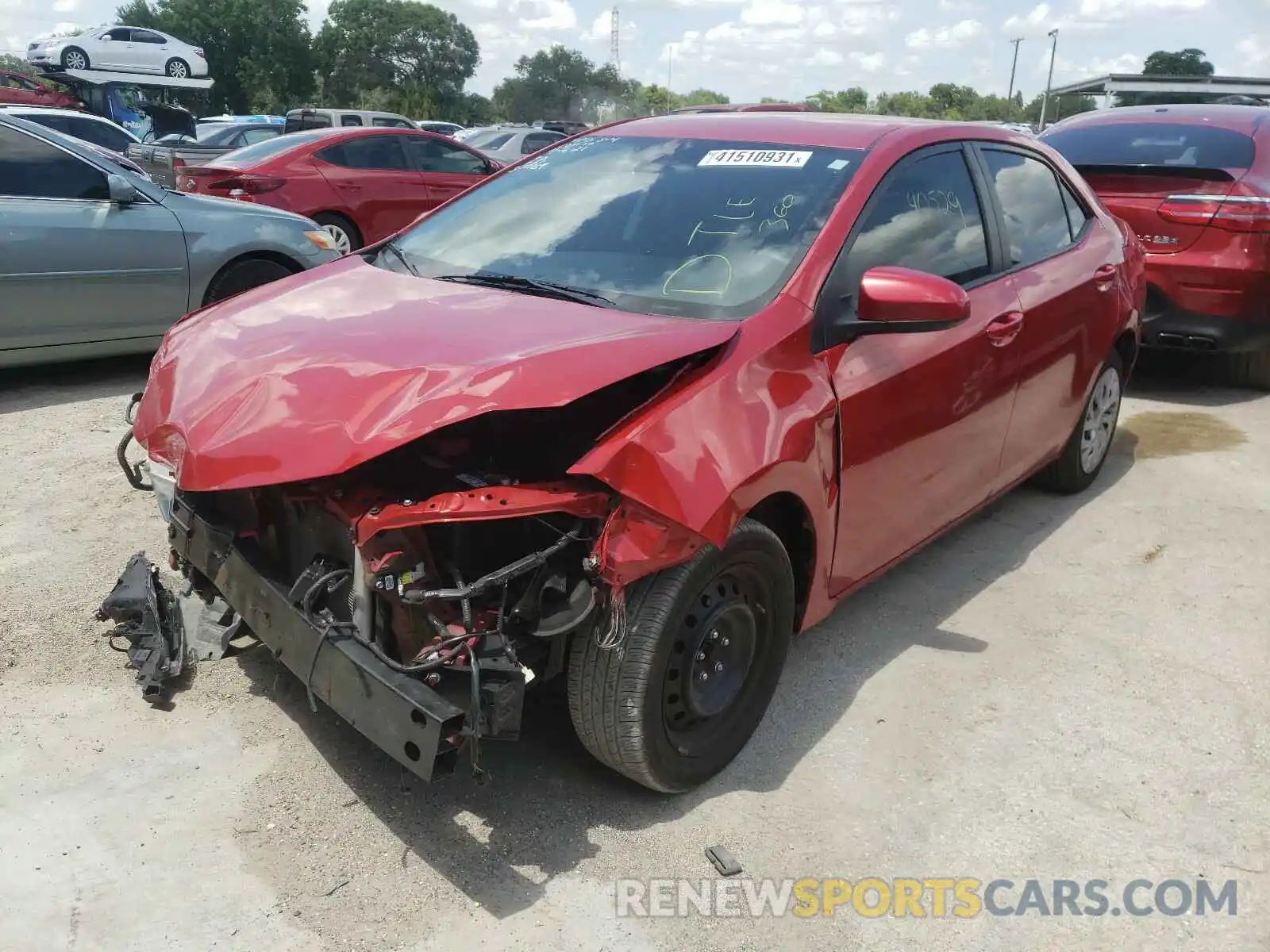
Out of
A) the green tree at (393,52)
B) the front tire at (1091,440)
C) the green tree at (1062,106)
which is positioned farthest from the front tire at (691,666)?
the green tree at (393,52)

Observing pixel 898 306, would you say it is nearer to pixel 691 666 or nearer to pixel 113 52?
pixel 691 666

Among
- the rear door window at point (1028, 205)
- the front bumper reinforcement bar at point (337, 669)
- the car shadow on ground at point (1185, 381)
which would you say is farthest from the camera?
the car shadow on ground at point (1185, 381)

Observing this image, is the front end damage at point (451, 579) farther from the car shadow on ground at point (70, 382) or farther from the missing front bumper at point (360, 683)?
the car shadow on ground at point (70, 382)

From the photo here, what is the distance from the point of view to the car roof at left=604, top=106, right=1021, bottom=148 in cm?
343

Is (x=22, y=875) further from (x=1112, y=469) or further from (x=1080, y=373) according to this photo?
(x=1112, y=469)

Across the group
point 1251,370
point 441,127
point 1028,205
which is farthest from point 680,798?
point 441,127

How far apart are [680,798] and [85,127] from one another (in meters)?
13.9

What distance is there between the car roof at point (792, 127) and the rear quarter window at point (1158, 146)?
328cm

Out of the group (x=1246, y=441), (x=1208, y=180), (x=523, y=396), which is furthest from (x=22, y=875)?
(x=1208, y=180)

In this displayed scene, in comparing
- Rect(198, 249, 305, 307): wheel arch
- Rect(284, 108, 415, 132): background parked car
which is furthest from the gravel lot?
Rect(284, 108, 415, 132): background parked car

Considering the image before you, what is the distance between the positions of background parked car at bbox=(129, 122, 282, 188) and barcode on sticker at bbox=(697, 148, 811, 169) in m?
8.21

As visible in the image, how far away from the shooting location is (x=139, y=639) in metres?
3.21

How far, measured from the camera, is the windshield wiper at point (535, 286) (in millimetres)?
2965

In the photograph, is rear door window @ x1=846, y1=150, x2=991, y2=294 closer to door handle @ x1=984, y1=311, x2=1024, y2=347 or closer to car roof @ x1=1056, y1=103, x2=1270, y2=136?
door handle @ x1=984, y1=311, x2=1024, y2=347
